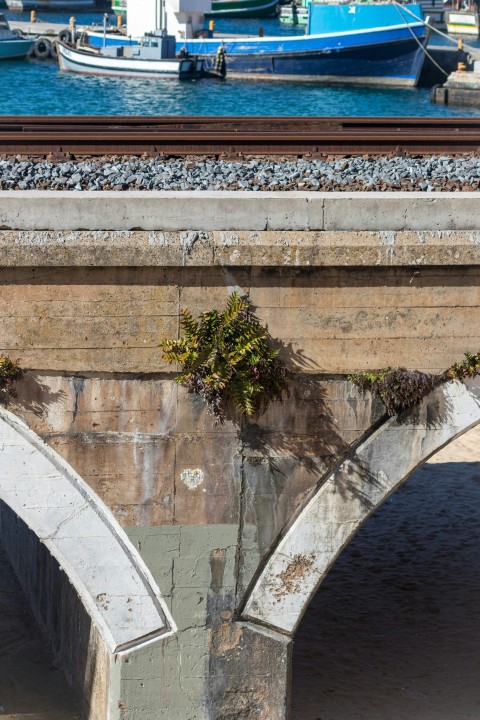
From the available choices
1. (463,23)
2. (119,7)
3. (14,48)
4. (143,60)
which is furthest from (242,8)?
(143,60)

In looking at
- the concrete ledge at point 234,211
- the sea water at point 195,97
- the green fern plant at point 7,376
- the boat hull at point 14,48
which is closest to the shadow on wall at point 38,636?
the green fern plant at point 7,376

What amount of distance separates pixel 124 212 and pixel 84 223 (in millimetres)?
287

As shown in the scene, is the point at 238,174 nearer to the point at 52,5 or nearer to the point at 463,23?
the point at 463,23

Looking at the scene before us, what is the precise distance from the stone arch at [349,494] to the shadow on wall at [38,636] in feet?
7.86

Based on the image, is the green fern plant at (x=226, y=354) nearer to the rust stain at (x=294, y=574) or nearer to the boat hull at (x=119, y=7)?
the rust stain at (x=294, y=574)

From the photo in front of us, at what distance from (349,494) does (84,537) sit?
1992mm

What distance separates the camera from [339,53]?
48.6m

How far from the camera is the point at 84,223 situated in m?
7.00

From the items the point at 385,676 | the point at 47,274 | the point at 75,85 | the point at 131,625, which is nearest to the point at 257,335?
the point at 47,274

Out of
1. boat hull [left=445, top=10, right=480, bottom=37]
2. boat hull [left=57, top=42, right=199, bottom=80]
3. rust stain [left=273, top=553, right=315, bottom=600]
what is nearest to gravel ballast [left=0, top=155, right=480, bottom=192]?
rust stain [left=273, top=553, right=315, bottom=600]

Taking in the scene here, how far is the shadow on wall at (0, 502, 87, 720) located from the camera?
10180mm

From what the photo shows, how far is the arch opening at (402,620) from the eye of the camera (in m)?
9.96

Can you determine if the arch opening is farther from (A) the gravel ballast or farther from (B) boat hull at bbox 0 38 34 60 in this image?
(B) boat hull at bbox 0 38 34 60

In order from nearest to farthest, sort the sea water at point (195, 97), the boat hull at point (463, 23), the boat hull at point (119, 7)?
the sea water at point (195, 97), the boat hull at point (463, 23), the boat hull at point (119, 7)
